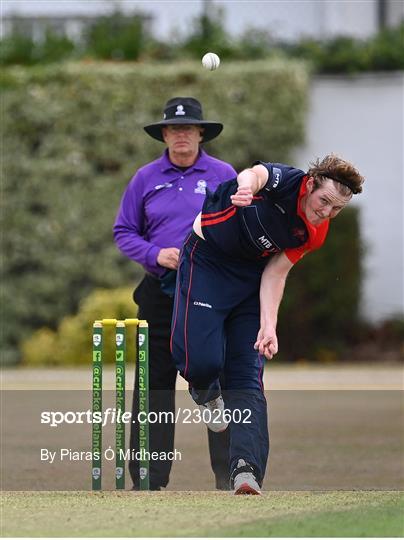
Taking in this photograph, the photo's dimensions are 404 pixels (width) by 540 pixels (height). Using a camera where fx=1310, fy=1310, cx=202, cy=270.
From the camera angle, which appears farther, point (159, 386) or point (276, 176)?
point (159, 386)

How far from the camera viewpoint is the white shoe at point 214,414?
21.1 ft

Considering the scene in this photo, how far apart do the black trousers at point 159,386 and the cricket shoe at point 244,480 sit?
0.76 m

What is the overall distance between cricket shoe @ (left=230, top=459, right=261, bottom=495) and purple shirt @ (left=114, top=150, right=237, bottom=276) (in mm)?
1290

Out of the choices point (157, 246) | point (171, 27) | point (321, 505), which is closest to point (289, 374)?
point (171, 27)

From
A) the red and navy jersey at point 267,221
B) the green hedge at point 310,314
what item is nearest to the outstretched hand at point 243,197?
the red and navy jersey at point 267,221

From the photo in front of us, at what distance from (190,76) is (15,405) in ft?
21.3

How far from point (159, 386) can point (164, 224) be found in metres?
0.87

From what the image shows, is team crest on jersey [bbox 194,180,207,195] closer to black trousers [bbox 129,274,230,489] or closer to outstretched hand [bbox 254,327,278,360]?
black trousers [bbox 129,274,230,489]

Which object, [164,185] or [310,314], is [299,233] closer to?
[164,185]

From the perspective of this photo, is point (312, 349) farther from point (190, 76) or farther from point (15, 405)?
point (15, 405)

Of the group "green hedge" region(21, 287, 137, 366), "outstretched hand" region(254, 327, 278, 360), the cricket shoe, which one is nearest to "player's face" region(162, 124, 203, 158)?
"outstretched hand" region(254, 327, 278, 360)

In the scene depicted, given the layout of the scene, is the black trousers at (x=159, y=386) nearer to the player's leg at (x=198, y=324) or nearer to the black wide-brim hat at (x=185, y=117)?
the player's leg at (x=198, y=324)

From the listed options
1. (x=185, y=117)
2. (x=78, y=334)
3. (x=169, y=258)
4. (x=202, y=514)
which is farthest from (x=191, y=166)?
(x=78, y=334)

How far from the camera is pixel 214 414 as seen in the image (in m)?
6.53
